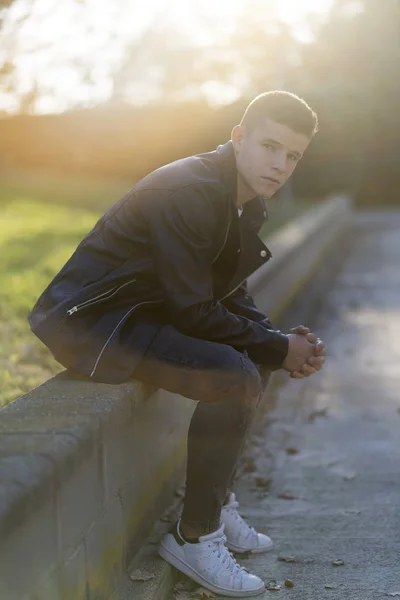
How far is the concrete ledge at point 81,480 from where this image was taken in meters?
2.28

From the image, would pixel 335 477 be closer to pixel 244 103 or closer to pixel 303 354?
pixel 303 354

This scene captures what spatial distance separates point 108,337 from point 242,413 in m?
0.57

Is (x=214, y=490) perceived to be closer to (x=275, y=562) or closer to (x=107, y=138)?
(x=275, y=562)

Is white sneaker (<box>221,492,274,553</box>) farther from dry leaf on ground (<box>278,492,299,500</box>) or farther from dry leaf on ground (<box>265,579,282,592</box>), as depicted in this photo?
dry leaf on ground (<box>278,492,299,500</box>)

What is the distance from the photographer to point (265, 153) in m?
Answer: 3.69

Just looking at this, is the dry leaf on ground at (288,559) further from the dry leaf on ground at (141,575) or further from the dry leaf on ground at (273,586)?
the dry leaf on ground at (141,575)

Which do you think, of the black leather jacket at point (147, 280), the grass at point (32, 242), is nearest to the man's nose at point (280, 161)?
the black leather jacket at point (147, 280)

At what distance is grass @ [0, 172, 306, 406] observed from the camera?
6.37 m

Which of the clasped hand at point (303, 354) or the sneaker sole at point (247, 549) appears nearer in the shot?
the clasped hand at point (303, 354)

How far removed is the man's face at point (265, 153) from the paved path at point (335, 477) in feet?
4.90

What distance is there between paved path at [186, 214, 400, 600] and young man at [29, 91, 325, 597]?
1.17 ft

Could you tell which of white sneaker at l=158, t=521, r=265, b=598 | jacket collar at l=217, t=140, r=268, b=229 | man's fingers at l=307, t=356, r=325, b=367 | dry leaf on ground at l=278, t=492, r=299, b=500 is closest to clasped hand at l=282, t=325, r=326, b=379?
man's fingers at l=307, t=356, r=325, b=367

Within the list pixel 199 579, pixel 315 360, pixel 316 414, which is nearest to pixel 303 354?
pixel 315 360

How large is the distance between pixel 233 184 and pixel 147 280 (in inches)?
20.3
